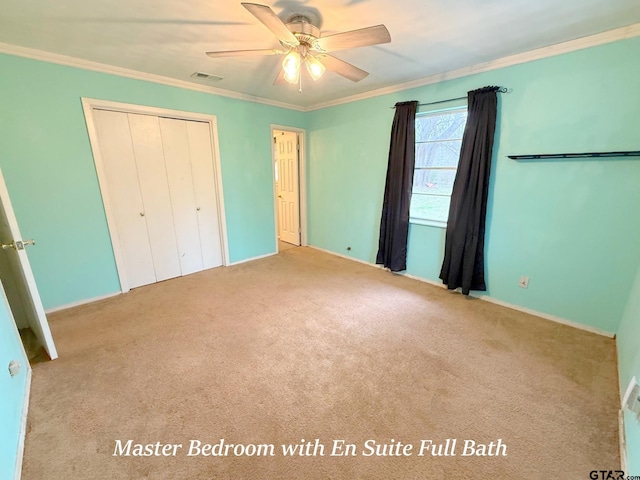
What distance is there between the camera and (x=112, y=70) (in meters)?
2.59

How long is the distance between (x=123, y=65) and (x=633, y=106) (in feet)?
14.3

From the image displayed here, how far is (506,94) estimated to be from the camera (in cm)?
246

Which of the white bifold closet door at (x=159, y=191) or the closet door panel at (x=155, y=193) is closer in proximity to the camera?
the white bifold closet door at (x=159, y=191)

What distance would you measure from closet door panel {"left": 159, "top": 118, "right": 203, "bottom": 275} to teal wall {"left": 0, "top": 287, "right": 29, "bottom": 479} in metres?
1.82

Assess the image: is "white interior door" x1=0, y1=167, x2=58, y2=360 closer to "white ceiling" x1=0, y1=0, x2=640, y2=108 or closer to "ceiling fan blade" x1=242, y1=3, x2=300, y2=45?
"white ceiling" x1=0, y1=0, x2=640, y2=108

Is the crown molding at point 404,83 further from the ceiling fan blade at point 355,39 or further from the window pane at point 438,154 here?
the ceiling fan blade at point 355,39

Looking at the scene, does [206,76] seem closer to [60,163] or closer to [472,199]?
[60,163]

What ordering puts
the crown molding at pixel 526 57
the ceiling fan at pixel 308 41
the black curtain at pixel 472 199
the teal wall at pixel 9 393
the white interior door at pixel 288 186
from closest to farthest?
1. the teal wall at pixel 9 393
2. the ceiling fan at pixel 308 41
3. the crown molding at pixel 526 57
4. the black curtain at pixel 472 199
5. the white interior door at pixel 288 186

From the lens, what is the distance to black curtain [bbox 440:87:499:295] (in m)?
2.54

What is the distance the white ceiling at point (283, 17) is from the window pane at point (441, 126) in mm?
478

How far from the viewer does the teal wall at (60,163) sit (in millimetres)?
2254

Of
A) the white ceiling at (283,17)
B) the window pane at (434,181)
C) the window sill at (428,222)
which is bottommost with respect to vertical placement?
the window sill at (428,222)

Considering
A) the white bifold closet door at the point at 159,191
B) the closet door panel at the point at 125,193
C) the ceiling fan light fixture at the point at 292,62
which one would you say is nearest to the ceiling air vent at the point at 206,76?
the white bifold closet door at the point at 159,191

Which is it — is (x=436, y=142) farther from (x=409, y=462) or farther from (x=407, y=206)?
(x=409, y=462)
